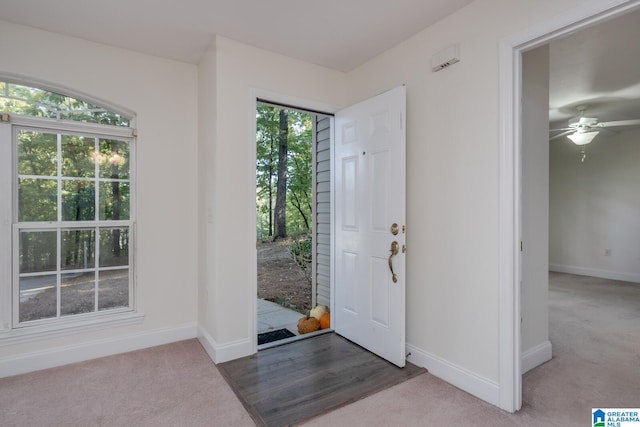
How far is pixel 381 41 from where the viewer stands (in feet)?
8.59

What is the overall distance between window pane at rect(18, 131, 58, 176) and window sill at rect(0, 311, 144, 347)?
1202mm

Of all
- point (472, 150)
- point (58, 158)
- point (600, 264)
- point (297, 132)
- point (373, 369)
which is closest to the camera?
point (472, 150)

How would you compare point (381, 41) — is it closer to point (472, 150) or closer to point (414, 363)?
point (472, 150)

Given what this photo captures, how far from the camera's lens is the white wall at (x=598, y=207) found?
5316 millimetres

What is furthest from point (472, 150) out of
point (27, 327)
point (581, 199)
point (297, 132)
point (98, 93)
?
point (581, 199)

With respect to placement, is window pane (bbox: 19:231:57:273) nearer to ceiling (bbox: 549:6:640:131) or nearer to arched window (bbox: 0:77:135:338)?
arched window (bbox: 0:77:135:338)

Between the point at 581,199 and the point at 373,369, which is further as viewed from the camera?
the point at 581,199

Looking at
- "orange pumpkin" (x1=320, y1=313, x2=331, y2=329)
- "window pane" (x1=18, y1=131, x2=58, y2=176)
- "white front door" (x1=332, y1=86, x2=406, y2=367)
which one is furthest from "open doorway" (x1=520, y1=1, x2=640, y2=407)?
"window pane" (x1=18, y1=131, x2=58, y2=176)

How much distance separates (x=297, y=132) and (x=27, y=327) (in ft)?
16.9

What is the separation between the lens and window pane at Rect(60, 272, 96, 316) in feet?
8.54

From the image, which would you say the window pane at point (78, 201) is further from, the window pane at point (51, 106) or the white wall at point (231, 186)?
the white wall at point (231, 186)

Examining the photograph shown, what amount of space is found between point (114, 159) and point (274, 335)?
228cm

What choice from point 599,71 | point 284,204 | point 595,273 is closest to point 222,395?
point 599,71

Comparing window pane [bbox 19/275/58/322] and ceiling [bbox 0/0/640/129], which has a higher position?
ceiling [bbox 0/0/640/129]
